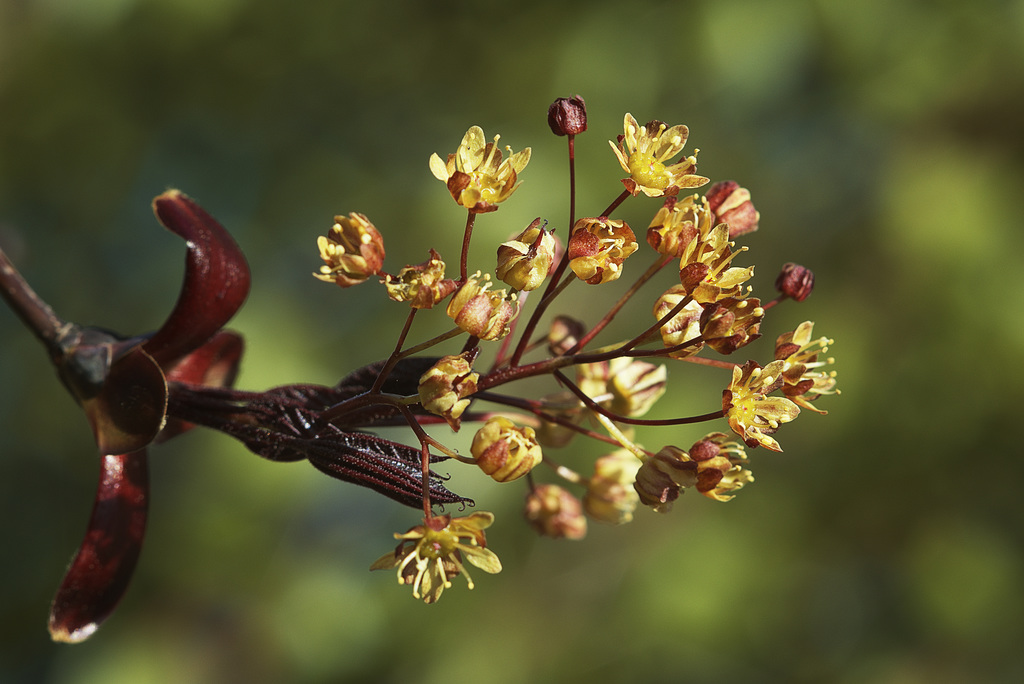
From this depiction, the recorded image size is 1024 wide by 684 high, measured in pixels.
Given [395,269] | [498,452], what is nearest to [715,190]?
[498,452]

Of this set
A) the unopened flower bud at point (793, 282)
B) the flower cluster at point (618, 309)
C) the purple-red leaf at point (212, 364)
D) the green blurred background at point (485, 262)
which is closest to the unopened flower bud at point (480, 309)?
the flower cluster at point (618, 309)

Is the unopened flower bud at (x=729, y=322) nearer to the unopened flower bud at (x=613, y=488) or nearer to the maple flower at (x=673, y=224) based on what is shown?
the maple flower at (x=673, y=224)

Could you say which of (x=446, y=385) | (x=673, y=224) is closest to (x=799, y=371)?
(x=673, y=224)

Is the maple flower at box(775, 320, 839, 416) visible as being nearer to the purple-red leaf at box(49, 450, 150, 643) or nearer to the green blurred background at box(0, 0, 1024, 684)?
the purple-red leaf at box(49, 450, 150, 643)

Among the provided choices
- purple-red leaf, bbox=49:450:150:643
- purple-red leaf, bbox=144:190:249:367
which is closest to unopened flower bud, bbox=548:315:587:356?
purple-red leaf, bbox=144:190:249:367

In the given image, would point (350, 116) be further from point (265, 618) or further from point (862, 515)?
point (862, 515)

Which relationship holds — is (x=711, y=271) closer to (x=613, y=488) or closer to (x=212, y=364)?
(x=613, y=488)

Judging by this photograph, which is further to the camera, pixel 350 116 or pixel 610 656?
pixel 350 116
